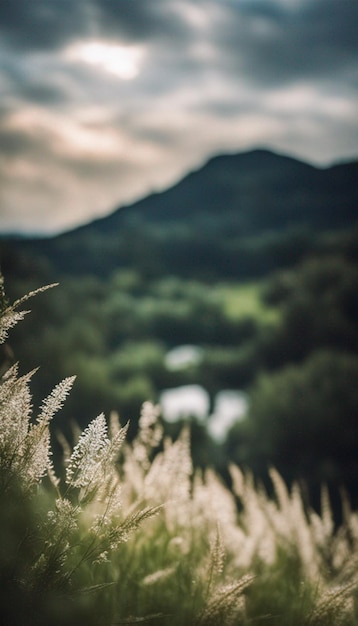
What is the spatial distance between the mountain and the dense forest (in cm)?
16

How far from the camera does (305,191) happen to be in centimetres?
4566

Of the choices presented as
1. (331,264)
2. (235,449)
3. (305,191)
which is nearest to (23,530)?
(235,449)

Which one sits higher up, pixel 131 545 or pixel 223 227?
pixel 223 227

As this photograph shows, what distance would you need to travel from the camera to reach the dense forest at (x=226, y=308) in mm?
15383

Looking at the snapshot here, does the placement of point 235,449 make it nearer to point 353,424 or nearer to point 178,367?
point 353,424

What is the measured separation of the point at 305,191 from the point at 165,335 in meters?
21.3

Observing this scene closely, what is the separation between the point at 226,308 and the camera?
3678 cm

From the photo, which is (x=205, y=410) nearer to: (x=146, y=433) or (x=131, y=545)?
(x=146, y=433)

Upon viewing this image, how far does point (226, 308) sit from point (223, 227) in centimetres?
1032

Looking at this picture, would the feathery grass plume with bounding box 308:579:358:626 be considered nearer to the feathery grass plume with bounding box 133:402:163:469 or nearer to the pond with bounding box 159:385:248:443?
the feathery grass plume with bounding box 133:402:163:469

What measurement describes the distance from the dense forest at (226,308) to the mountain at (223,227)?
0.53ft

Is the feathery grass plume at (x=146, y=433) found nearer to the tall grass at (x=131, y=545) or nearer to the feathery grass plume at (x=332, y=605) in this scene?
the tall grass at (x=131, y=545)

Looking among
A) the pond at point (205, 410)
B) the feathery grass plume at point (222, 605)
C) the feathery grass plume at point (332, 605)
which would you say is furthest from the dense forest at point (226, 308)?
the feathery grass plume at point (332, 605)

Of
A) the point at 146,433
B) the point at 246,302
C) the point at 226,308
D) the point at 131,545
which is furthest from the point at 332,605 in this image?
the point at 246,302
